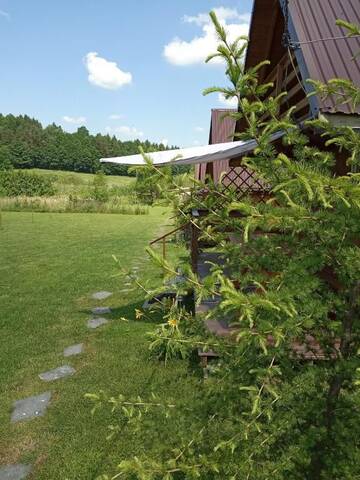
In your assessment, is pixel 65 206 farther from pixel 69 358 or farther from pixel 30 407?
pixel 30 407

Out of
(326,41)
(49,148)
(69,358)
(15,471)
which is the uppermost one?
(49,148)

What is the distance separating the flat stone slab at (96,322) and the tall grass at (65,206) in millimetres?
19780

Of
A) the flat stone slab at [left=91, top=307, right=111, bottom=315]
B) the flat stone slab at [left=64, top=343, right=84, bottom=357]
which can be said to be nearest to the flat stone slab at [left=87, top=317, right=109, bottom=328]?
the flat stone slab at [left=91, top=307, right=111, bottom=315]

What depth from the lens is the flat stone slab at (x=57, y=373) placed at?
554cm

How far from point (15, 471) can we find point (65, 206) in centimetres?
2430

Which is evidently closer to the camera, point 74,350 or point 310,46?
point 310,46

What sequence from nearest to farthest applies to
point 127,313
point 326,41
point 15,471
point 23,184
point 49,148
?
1. point 15,471
2. point 326,41
3. point 127,313
4. point 23,184
5. point 49,148

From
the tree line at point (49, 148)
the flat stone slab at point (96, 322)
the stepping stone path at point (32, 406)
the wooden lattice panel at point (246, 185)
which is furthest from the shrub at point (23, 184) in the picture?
the tree line at point (49, 148)

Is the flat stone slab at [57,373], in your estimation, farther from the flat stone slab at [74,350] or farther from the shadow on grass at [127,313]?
the shadow on grass at [127,313]

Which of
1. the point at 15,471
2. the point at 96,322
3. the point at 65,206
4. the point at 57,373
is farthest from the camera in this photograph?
the point at 65,206

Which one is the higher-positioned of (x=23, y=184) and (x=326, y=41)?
(x=326, y=41)

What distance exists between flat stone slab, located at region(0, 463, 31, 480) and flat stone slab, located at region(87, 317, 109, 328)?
3.64m

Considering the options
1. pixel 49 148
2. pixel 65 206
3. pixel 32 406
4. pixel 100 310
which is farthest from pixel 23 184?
pixel 49 148

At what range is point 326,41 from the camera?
4.37 metres
